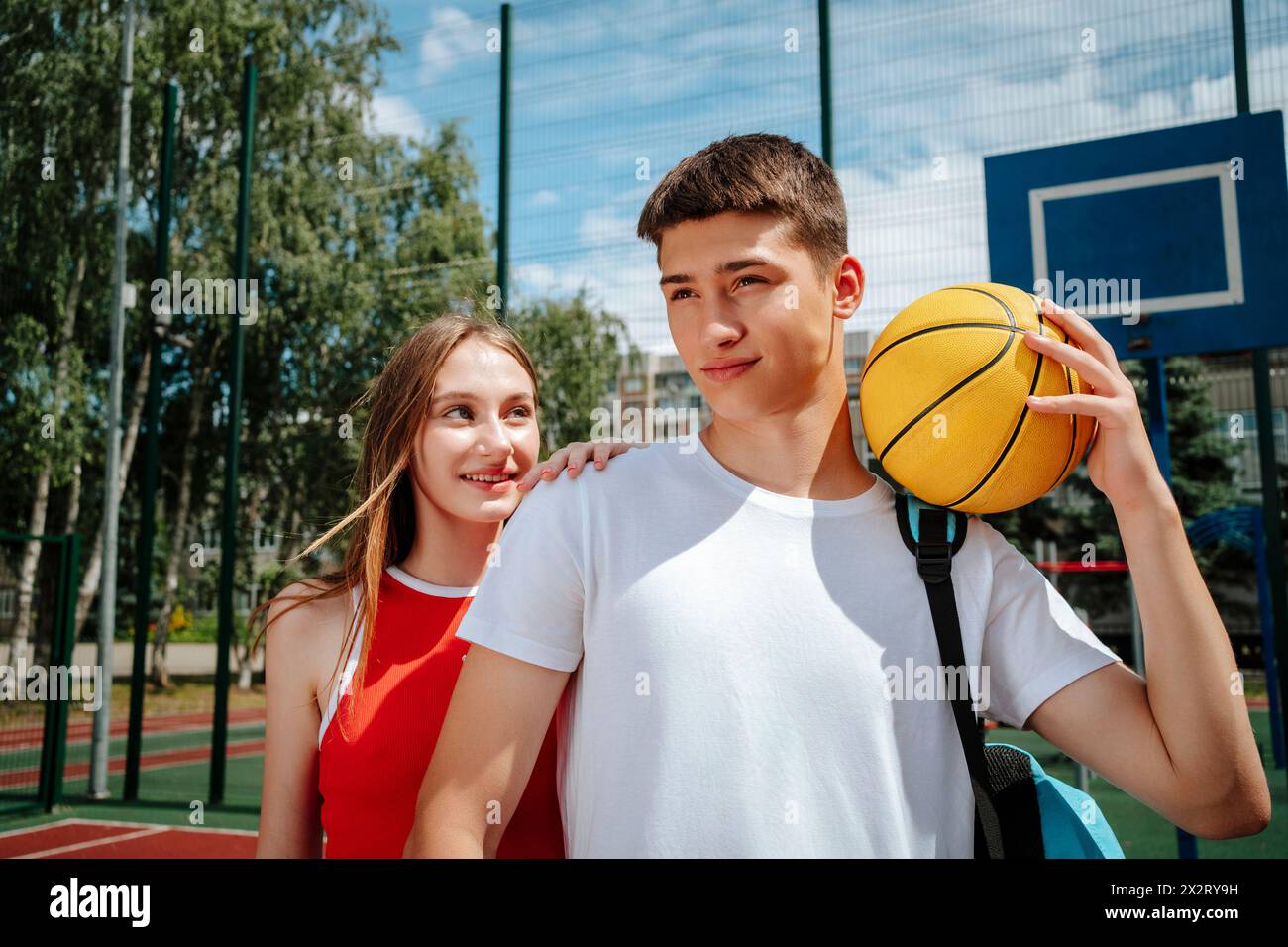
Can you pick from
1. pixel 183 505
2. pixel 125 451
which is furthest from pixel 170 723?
pixel 125 451

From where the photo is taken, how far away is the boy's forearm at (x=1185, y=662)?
1410mm

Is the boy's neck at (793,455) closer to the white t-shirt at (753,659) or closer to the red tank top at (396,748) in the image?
the white t-shirt at (753,659)

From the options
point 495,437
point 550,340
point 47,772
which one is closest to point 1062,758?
point 550,340

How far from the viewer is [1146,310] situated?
11.8ft

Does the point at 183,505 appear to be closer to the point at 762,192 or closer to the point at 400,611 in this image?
the point at 400,611

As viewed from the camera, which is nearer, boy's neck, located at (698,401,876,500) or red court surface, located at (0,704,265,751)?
boy's neck, located at (698,401,876,500)

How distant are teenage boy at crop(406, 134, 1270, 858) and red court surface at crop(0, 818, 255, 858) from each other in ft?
20.3

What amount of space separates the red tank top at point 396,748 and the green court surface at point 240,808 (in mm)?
4519

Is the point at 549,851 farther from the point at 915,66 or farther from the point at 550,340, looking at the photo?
the point at 550,340

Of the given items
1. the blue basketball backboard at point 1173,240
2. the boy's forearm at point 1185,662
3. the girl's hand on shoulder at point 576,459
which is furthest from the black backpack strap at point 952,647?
the blue basketball backboard at point 1173,240

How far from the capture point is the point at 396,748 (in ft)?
6.41

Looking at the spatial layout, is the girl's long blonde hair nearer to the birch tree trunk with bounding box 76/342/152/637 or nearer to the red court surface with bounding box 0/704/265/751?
the red court surface with bounding box 0/704/265/751

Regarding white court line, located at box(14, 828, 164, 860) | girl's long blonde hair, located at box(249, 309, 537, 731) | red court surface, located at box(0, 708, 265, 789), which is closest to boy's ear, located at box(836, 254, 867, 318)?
girl's long blonde hair, located at box(249, 309, 537, 731)

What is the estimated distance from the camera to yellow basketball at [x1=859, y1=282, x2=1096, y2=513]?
159 centimetres
